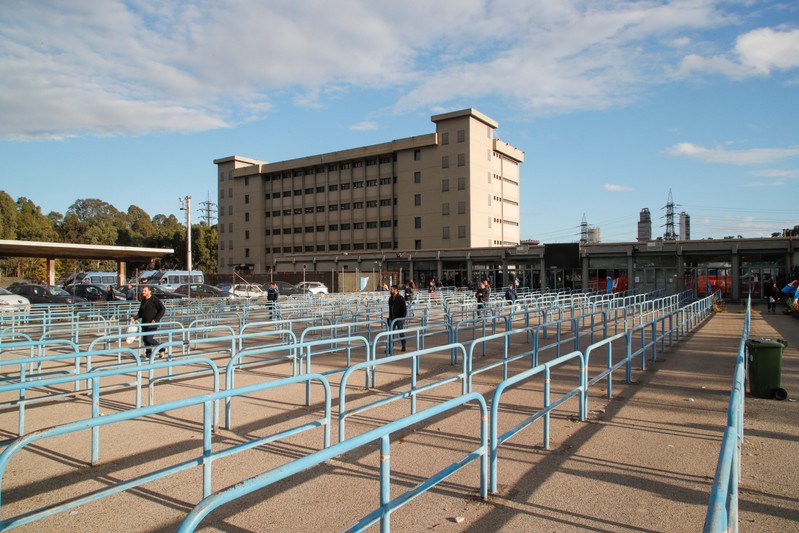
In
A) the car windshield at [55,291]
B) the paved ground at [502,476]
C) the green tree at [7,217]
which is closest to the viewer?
the paved ground at [502,476]

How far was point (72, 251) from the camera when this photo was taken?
24906 millimetres

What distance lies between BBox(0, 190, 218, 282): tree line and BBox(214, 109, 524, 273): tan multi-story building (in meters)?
16.1

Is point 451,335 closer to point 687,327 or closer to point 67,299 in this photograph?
point 687,327

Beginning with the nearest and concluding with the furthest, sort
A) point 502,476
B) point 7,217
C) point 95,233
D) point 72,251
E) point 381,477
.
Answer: point 381,477 < point 502,476 < point 72,251 < point 7,217 < point 95,233

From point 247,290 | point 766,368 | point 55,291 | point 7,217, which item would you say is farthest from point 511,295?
point 7,217

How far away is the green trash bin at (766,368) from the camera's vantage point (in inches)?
338

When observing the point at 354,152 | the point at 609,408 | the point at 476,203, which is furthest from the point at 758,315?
the point at 354,152

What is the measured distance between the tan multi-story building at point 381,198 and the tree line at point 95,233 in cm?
1609

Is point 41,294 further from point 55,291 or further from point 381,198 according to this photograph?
point 381,198

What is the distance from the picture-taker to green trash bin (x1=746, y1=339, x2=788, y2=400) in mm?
8594

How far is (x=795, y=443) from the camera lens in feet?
21.2

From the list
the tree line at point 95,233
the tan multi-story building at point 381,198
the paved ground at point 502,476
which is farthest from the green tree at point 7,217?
the paved ground at point 502,476

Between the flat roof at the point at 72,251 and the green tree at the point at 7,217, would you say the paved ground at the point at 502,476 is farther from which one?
the green tree at the point at 7,217

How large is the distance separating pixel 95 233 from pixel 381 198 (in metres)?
48.0
